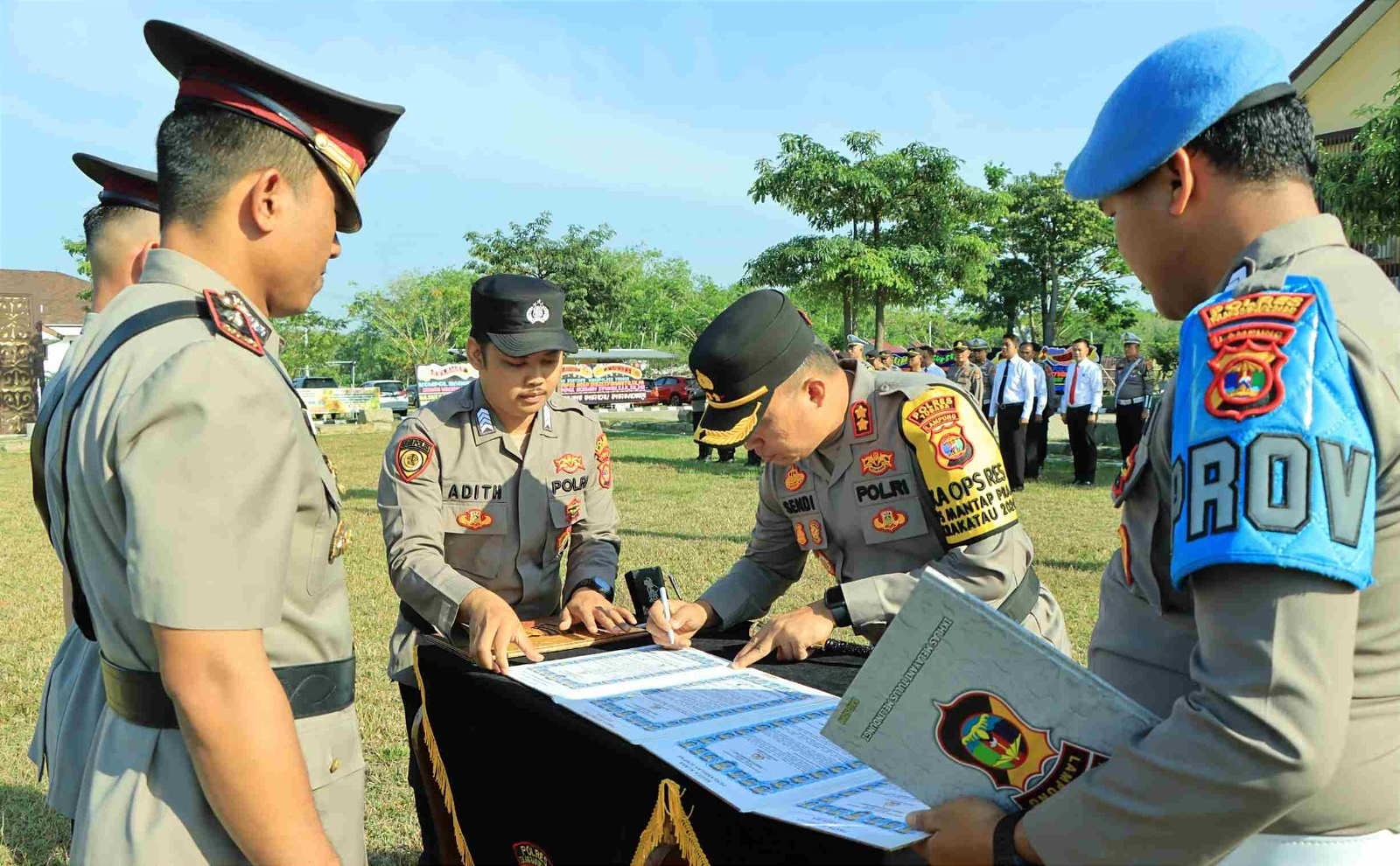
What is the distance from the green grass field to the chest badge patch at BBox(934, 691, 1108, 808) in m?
2.62

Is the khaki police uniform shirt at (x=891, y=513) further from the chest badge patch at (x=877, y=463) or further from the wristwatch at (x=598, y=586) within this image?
the wristwatch at (x=598, y=586)

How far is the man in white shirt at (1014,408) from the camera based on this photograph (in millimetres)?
11906

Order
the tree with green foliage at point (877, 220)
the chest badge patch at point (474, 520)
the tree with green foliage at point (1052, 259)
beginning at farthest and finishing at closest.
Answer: the tree with green foliage at point (1052, 259) < the tree with green foliage at point (877, 220) < the chest badge patch at point (474, 520)

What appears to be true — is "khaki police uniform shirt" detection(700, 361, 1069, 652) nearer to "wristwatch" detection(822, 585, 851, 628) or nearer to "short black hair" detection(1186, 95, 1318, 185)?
"wristwatch" detection(822, 585, 851, 628)

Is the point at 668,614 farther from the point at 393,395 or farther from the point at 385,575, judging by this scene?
the point at 393,395

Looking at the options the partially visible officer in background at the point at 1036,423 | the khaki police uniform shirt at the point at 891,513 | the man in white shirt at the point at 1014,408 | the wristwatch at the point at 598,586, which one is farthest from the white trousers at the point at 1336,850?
the partially visible officer in background at the point at 1036,423

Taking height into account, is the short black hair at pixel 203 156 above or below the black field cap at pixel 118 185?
below

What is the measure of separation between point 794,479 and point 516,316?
3.23 feet

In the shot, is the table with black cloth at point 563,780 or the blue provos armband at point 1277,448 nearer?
the blue provos armband at point 1277,448

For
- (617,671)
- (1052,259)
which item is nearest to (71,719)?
(617,671)

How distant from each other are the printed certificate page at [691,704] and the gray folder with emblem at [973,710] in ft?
1.82

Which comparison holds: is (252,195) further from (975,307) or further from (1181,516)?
(975,307)

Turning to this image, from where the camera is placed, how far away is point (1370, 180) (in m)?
9.49

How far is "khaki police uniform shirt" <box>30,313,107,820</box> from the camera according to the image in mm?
1601
